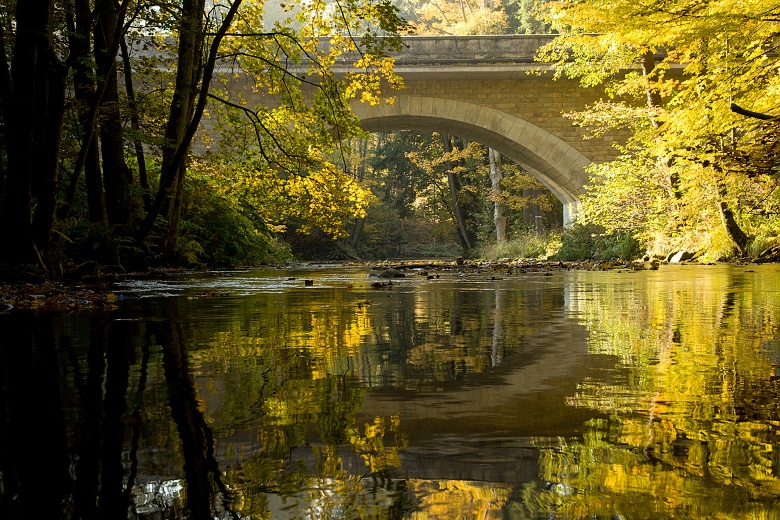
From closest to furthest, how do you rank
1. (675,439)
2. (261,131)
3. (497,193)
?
(675,439) → (261,131) → (497,193)

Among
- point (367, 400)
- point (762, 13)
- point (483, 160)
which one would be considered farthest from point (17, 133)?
point (483, 160)

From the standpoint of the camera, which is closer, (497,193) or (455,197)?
(497,193)

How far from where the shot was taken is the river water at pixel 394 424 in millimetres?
881

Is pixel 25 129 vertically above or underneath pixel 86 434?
above

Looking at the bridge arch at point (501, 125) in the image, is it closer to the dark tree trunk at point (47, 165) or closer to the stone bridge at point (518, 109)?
the stone bridge at point (518, 109)

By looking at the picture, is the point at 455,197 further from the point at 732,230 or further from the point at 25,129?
the point at 25,129

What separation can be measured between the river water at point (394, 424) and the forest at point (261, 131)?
204 inches

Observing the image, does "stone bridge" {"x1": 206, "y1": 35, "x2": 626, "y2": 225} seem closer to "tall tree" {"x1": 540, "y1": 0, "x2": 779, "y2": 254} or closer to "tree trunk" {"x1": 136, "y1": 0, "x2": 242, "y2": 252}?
"tall tree" {"x1": 540, "y1": 0, "x2": 779, "y2": 254}

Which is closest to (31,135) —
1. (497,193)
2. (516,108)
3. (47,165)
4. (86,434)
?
(47,165)

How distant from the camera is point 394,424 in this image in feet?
4.32

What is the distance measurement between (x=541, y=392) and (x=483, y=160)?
33.8 m

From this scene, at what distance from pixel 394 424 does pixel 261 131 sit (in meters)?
12.3

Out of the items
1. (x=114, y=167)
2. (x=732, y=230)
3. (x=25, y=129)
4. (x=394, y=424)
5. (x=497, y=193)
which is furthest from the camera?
(x=497, y=193)

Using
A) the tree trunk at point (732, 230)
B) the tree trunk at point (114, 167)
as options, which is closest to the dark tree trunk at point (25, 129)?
the tree trunk at point (114, 167)
